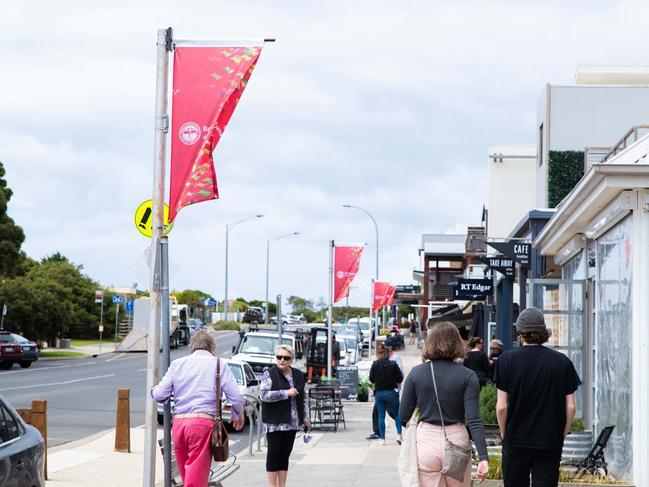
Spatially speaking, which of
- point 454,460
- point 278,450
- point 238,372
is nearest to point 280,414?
point 278,450

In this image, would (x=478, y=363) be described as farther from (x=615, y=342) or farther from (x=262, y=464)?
(x=615, y=342)

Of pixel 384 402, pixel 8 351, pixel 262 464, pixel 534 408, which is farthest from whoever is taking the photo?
pixel 8 351

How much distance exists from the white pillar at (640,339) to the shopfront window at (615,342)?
1.03 ft

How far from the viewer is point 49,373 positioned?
4088cm

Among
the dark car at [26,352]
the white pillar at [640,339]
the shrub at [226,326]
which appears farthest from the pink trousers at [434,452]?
the shrub at [226,326]

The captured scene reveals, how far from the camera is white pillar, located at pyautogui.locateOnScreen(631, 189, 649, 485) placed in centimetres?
1088

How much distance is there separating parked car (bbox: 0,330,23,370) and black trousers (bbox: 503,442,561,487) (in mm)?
38768

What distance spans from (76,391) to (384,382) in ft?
51.9

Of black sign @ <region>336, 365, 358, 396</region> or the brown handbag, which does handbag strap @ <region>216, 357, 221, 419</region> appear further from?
black sign @ <region>336, 365, 358, 396</region>

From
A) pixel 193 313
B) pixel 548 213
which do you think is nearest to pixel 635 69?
pixel 548 213

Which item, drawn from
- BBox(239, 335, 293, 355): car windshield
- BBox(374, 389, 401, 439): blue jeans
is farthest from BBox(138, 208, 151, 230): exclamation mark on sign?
BBox(239, 335, 293, 355): car windshield

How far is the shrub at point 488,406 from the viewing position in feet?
49.7

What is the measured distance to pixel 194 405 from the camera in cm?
930

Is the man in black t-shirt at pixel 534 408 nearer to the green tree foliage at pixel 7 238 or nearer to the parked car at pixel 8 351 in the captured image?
the parked car at pixel 8 351
